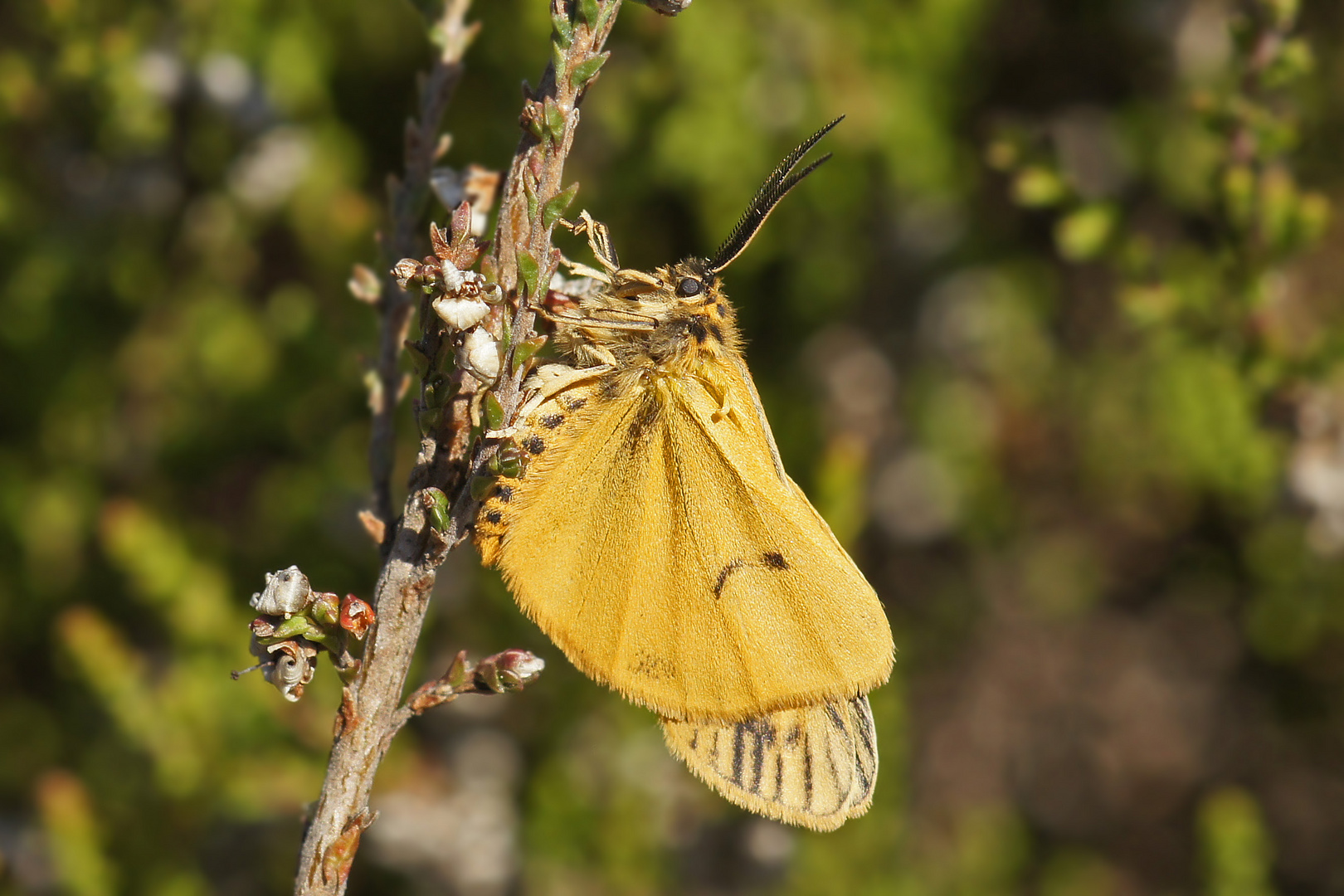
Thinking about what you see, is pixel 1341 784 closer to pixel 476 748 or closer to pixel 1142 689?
pixel 1142 689

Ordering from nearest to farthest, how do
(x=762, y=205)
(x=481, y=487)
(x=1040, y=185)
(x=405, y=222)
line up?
(x=481, y=487) → (x=405, y=222) → (x=762, y=205) → (x=1040, y=185)

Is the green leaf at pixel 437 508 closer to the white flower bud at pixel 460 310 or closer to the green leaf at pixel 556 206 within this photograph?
the white flower bud at pixel 460 310

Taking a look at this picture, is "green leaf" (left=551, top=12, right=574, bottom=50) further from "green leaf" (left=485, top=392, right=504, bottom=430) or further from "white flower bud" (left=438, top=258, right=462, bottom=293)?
"green leaf" (left=485, top=392, right=504, bottom=430)

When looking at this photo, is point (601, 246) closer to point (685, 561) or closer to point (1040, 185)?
point (685, 561)

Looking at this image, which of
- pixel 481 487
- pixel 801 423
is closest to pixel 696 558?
pixel 481 487

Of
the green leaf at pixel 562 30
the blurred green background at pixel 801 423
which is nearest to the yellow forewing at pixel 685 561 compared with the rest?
the green leaf at pixel 562 30
